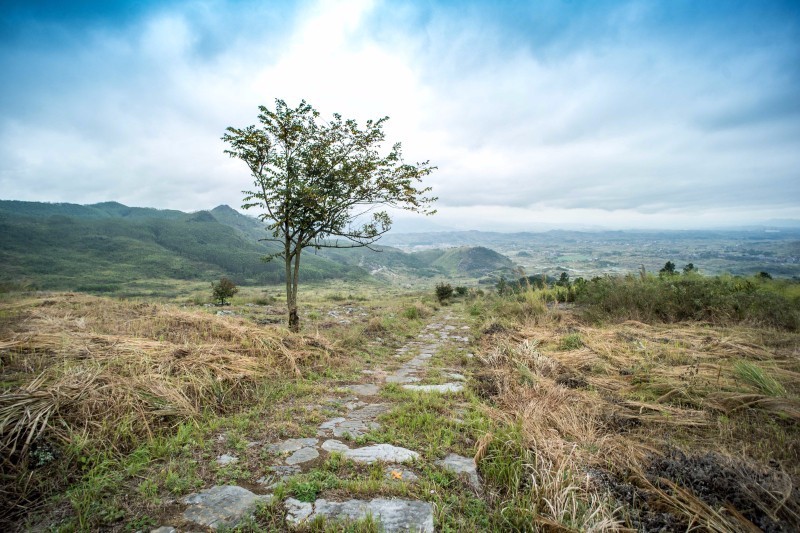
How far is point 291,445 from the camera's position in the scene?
322 cm

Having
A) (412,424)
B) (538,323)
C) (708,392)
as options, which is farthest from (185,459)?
(538,323)

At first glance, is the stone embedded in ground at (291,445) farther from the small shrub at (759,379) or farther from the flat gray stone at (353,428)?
the small shrub at (759,379)

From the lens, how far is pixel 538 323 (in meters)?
9.42

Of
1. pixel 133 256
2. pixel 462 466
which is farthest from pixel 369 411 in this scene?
pixel 133 256

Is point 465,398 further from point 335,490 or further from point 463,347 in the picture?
point 463,347

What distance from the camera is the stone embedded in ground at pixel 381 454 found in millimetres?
2959

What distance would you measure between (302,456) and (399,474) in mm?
993

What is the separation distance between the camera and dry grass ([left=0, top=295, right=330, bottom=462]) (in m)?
2.88

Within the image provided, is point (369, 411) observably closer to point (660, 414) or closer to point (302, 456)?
point (302, 456)

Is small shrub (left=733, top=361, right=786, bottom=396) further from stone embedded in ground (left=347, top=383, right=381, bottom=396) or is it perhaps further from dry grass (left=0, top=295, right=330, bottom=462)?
dry grass (left=0, top=295, right=330, bottom=462)

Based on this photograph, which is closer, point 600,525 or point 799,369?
point 600,525

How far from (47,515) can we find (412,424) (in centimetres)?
299

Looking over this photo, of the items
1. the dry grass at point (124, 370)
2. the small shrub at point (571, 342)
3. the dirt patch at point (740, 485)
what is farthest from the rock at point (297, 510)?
the small shrub at point (571, 342)

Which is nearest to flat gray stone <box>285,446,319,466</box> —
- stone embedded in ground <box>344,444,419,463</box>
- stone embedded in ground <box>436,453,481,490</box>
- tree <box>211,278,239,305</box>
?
stone embedded in ground <box>344,444,419,463</box>
